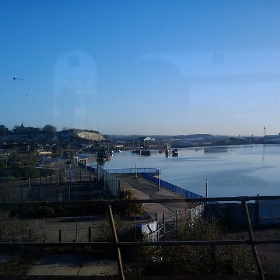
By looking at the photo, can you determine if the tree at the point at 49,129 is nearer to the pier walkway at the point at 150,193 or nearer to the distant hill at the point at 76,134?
the distant hill at the point at 76,134

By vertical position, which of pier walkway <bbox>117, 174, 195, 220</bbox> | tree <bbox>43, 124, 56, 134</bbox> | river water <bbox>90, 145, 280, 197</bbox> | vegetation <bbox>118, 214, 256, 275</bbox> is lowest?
pier walkway <bbox>117, 174, 195, 220</bbox>

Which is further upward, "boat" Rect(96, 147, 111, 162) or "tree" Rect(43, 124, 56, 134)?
"tree" Rect(43, 124, 56, 134)

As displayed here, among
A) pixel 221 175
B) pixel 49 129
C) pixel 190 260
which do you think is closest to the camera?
pixel 190 260

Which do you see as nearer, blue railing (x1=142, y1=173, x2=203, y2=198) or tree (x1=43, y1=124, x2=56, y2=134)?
blue railing (x1=142, y1=173, x2=203, y2=198)

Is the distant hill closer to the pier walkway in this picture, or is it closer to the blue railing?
the pier walkway

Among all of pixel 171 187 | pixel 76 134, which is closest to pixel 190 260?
pixel 171 187

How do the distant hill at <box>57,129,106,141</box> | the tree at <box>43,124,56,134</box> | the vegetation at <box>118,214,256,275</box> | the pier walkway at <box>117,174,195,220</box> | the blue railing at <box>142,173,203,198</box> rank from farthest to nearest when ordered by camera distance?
the distant hill at <box>57,129,106,141</box> < the tree at <box>43,124,56,134</box> < the blue railing at <box>142,173,203,198</box> < the pier walkway at <box>117,174,195,220</box> < the vegetation at <box>118,214,256,275</box>

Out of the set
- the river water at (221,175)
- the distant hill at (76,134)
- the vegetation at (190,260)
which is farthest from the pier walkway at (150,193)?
the vegetation at (190,260)

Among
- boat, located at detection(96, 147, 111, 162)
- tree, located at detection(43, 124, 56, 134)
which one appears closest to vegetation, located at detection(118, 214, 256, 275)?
tree, located at detection(43, 124, 56, 134)

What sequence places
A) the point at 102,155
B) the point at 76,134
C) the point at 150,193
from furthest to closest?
the point at 102,155 → the point at 76,134 → the point at 150,193

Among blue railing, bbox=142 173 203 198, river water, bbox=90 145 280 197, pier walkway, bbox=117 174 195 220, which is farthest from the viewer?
river water, bbox=90 145 280 197

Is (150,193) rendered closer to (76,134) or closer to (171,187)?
(171,187)

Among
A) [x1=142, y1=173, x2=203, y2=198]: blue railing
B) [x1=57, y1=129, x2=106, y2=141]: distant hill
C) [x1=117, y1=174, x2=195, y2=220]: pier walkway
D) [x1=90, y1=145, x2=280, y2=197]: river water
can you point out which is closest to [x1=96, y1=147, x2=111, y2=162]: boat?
[x1=57, y1=129, x2=106, y2=141]: distant hill

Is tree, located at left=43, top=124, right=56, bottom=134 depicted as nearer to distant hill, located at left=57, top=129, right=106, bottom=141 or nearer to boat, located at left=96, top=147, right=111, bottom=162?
distant hill, located at left=57, top=129, right=106, bottom=141
